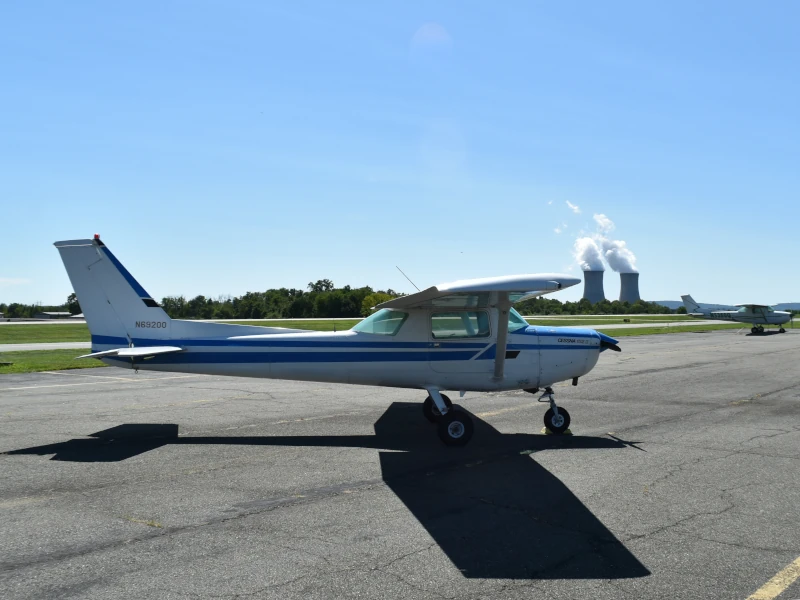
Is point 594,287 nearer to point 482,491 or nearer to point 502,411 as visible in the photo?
point 502,411

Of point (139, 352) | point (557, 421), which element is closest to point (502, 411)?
point (557, 421)

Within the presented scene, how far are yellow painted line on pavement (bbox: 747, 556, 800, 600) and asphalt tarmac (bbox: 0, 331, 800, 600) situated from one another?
2cm

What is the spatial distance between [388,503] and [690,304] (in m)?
62.2

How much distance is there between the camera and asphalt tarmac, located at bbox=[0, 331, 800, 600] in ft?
15.4

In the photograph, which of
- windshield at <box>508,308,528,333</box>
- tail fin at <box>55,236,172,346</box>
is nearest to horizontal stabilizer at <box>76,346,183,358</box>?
tail fin at <box>55,236,172,346</box>

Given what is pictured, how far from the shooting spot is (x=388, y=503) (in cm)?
657

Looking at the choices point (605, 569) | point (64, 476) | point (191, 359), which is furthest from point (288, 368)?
point (605, 569)

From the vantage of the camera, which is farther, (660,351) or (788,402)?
(660,351)

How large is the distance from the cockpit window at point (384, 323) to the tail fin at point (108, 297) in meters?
3.19

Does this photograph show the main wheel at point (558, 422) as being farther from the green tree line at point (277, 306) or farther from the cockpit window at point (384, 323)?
the green tree line at point (277, 306)

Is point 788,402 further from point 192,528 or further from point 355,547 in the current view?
point 192,528

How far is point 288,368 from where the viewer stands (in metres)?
10.2

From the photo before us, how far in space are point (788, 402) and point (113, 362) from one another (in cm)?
1384

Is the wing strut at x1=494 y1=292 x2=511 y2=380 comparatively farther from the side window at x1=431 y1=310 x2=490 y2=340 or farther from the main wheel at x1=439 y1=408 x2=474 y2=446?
the main wheel at x1=439 y1=408 x2=474 y2=446
